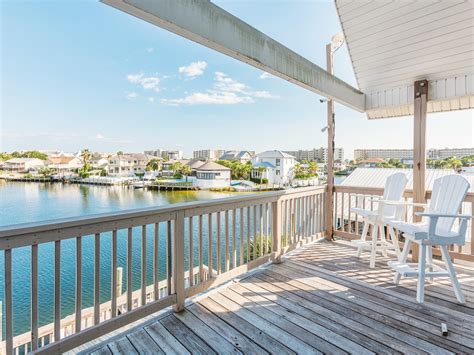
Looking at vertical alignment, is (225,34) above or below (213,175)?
above

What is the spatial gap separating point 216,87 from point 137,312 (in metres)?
9.96

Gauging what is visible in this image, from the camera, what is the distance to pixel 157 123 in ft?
29.1

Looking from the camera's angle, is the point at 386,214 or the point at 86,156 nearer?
the point at 386,214

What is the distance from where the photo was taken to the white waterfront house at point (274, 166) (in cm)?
540

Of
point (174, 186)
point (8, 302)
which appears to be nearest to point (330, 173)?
point (174, 186)

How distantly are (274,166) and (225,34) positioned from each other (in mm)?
4199

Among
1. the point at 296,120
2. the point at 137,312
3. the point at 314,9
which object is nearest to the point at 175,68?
Answer: the point at 296,120

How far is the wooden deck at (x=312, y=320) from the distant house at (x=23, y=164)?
4373 mm

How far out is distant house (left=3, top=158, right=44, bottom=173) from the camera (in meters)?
4.61

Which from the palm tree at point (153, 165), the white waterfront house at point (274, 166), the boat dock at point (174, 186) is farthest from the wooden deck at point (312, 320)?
the palm tree at point (153, 165)

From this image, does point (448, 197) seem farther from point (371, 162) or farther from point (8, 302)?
point (8, 302)

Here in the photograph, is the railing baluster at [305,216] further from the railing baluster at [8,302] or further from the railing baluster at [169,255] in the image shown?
the railing baluster at [8,302]

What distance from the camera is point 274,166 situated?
231 inches

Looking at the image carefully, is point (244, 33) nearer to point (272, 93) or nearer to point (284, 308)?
point (284, 308)
